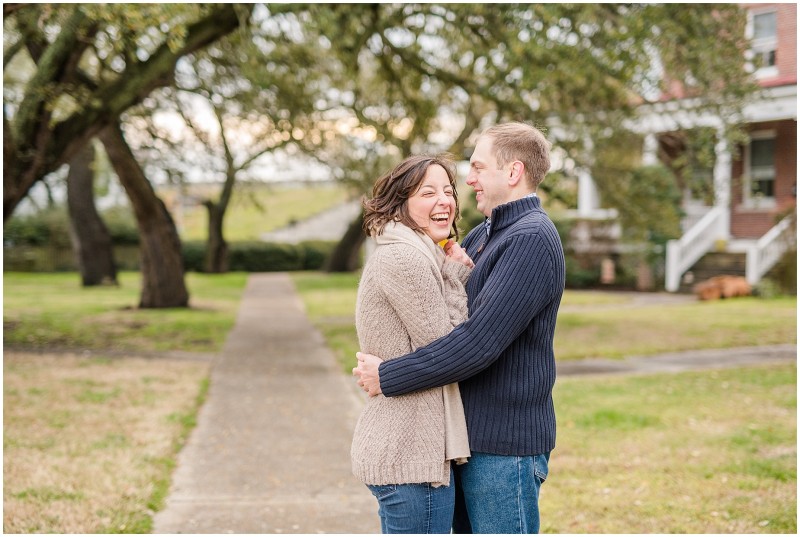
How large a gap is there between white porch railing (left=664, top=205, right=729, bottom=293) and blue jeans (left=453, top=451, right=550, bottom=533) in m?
19.8

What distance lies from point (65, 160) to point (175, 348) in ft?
10.1

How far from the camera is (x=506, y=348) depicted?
8.70 feet

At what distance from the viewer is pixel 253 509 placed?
17.0ft

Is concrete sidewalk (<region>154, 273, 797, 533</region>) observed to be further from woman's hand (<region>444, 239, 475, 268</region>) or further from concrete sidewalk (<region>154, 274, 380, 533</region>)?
woman's hand (<region>444, 239, 475, 268</region>)

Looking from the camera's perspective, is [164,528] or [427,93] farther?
[427,93]

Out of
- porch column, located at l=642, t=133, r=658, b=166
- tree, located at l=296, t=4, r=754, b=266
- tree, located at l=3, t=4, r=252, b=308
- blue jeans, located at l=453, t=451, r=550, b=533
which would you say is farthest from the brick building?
blue jeans, located at l=453, t=451, r=550, b=533

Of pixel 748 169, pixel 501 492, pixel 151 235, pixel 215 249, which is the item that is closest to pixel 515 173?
pixel 501 492

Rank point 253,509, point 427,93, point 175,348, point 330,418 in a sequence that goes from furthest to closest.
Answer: point 427,93
point 175,348
point 330,418
point 253,509

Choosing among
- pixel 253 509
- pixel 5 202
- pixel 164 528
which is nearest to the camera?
pixel 164 528

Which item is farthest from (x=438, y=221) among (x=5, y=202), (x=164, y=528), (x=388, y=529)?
(x=5, y=202)

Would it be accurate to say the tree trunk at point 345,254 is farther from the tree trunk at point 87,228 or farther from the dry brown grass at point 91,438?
the dry brown grass at point 91,438

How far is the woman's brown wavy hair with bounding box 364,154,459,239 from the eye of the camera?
2684 millimetres

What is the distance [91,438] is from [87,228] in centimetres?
2046

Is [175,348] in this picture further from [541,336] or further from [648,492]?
[541,336]
